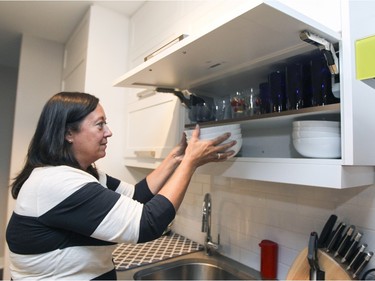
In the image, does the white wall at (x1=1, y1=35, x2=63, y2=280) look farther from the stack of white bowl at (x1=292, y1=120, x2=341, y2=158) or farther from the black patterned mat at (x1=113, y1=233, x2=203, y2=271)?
the stack of white bowl at (x1=292, y1=120, x2=341, y2=158)

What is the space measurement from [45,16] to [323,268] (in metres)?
2.43

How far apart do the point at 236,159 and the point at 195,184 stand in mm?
783

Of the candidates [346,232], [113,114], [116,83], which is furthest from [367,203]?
[113,114]

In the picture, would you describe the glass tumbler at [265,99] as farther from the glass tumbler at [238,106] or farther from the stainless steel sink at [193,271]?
the stainless steel sink at [193,271]

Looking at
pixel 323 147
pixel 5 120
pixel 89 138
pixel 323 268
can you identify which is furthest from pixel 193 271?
pixel 5 120

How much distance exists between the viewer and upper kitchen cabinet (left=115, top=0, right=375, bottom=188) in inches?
25.5

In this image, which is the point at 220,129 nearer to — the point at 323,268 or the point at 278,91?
the point at 278,91

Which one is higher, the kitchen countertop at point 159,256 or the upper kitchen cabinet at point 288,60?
the upper kitchen cabinet at point 288,60

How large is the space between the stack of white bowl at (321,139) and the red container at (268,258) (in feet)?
1.84

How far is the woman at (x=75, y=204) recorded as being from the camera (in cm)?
76

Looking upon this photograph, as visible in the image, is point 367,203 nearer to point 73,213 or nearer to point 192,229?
point 73,213

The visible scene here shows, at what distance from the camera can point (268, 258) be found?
1.14 m

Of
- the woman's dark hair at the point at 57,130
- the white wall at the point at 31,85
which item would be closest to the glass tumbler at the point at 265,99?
the woman's dark hair at the point at 57,130

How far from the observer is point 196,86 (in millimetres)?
1244
